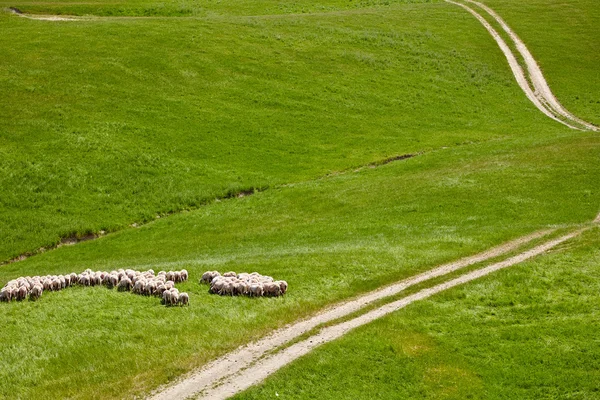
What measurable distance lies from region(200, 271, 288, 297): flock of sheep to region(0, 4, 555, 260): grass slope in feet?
66.9

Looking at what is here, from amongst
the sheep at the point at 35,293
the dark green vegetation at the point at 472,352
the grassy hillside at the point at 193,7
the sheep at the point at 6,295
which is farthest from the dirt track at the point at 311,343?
the grassy hillside at the point at 193,7

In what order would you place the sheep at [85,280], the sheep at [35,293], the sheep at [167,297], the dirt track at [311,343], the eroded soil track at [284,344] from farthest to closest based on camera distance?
1. the sheep at [85,280]
2. the sheep at [35,293]
3. the sheep at [167,297]
4. the eroded soil track at [284,344]
5. the dirt track at [311,343]

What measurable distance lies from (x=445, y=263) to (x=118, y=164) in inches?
1210

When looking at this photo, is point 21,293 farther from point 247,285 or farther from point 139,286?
point 247,285

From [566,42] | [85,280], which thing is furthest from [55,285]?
[566,42]

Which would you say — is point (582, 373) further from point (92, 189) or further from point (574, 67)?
point (574, 67)

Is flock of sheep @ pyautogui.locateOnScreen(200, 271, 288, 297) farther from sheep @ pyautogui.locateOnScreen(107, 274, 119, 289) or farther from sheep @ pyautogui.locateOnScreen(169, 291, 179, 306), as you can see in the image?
sheep @ pyautogui.locateOnScreen(107, 274, 119, 289)

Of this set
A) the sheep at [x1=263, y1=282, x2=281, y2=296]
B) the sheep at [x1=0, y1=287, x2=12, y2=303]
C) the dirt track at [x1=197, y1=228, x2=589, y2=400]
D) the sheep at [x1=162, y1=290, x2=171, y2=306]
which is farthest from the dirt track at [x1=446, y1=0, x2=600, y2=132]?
the sheep at [x1=0, y1=287, x2=12, y2=303]

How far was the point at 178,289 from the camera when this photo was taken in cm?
2620

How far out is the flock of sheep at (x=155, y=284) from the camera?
991 inches

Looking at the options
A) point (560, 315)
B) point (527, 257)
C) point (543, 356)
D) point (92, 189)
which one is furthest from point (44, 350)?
point (92, 189)

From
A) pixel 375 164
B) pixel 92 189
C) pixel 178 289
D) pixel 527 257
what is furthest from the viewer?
pixel 375 164

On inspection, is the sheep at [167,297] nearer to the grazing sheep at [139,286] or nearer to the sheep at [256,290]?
the grazing sheep at [139,286]

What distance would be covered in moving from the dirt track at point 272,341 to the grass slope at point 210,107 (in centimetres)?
2423
